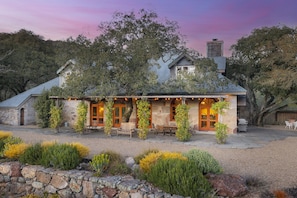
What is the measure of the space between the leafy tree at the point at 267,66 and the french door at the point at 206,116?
5.07 m

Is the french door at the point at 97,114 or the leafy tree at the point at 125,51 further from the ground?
the leafy tree at the point at 125,51

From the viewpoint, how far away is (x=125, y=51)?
52.4ft

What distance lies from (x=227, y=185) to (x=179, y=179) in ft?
3.74

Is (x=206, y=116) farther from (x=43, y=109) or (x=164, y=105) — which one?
(x=43, y=109)

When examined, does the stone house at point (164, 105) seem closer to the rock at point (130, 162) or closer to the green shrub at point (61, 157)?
the rock at point (130, 162)

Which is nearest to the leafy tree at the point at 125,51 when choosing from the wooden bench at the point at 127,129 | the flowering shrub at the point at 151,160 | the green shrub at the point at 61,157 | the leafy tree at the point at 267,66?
the wooden bench at the point at 127,129

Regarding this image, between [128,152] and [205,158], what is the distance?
5010 mm

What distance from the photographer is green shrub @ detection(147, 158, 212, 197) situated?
5.46 meters

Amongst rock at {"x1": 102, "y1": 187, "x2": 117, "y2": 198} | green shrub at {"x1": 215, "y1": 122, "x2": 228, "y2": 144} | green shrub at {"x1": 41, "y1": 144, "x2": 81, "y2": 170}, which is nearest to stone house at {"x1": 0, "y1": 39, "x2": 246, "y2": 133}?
green shrub at {"x1": 215, "y1": 122, "x2": 228, "y2": 144}

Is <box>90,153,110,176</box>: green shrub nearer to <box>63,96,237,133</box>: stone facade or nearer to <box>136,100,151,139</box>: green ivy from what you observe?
<box>136,100,151,139</box>: green ivy

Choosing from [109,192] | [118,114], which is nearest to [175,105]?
[118,114]

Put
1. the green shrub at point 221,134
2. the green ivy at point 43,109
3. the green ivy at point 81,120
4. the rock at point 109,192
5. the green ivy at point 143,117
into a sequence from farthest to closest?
the green ivy at point 43,109 → the green ivy at point 81,120 → the green ivy at point 143,117 → the green shrub at point 221,134 → the rock at point 109,192

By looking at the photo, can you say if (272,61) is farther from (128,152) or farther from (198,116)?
(128,152)

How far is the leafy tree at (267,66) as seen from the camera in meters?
19.2
